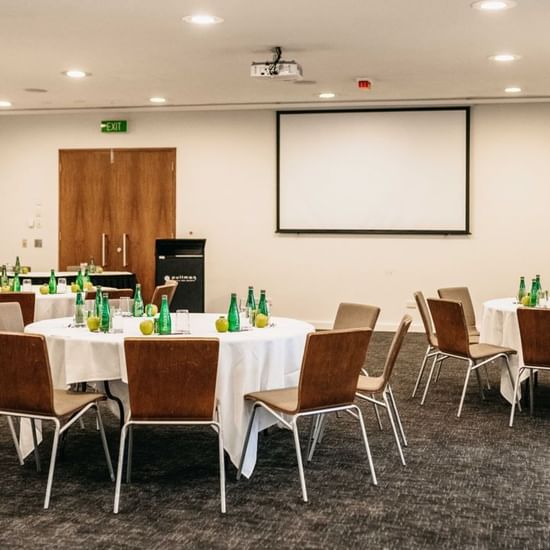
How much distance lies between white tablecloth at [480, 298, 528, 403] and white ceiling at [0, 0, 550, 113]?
219cm

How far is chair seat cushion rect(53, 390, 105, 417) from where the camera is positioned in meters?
4.19

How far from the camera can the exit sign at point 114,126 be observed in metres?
11.7

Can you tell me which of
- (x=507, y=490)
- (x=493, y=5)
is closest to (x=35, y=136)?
(x=493, y=5)

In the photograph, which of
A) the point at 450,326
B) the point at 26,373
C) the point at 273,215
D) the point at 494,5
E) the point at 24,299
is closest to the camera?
the point at 26,373

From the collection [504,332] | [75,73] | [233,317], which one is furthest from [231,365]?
[75,73]

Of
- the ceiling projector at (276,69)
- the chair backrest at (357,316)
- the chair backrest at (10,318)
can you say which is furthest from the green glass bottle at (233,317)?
the ceiling projector at (276,69)

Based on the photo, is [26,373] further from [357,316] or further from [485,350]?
[485,350]

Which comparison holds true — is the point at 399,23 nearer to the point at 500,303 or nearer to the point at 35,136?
the point at 500,303

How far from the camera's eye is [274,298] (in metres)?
11.5

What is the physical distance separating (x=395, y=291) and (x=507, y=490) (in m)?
6.83

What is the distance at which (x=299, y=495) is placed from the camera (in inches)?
168

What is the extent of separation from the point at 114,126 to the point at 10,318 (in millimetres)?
6594

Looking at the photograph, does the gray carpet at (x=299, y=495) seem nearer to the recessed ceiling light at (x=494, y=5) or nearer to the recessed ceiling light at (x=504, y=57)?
the recessed ceiling light at (x=494, y=5)

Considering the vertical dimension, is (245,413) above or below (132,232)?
below
